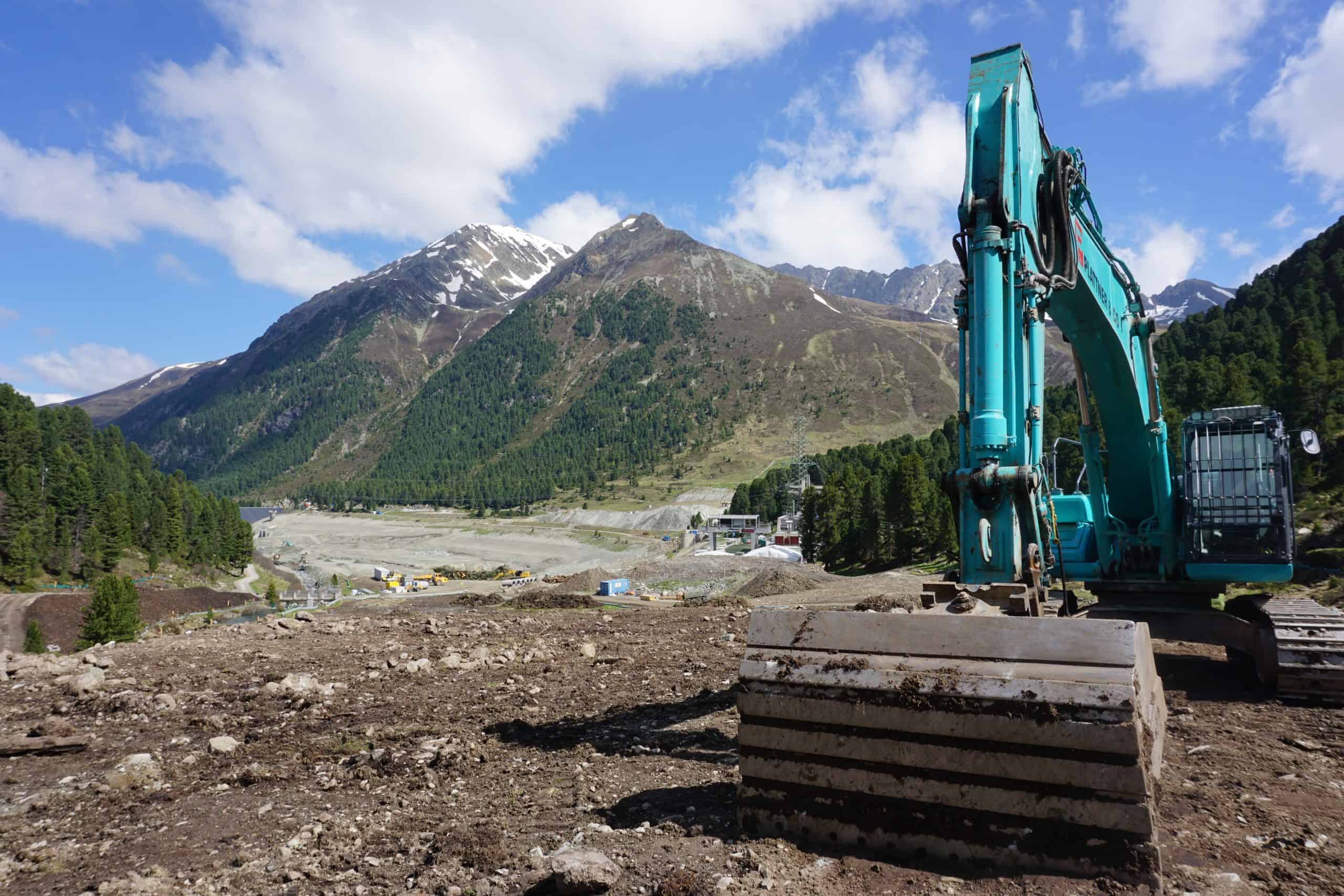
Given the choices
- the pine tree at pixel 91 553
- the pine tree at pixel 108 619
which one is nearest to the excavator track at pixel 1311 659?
the pine tree at pixel 108 619

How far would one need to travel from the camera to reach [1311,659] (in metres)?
11.2

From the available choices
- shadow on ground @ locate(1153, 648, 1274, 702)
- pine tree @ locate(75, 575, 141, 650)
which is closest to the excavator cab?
shadow on ground @ locate(1153, 648, 1274, 702)

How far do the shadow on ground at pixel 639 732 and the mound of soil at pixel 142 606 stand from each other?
49338 mm

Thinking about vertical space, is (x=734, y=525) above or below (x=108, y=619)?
above

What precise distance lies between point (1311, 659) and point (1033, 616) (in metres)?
7.75

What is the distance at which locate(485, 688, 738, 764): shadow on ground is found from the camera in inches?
339

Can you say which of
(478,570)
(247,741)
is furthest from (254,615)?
(247,741)

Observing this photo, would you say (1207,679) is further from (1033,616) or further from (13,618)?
(13,618)

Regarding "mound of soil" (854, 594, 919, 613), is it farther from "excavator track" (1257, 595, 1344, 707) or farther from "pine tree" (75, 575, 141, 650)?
"pine tree" (75, 575, 141, 650)

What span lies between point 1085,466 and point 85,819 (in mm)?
16254

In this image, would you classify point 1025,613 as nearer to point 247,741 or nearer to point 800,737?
point 800,737

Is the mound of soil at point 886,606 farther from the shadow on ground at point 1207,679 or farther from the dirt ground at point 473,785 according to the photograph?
the shadow on ground at point 1207,679

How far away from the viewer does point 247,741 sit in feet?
31.8

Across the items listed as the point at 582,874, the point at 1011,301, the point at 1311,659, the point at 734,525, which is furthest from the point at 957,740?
the point at 734,525
